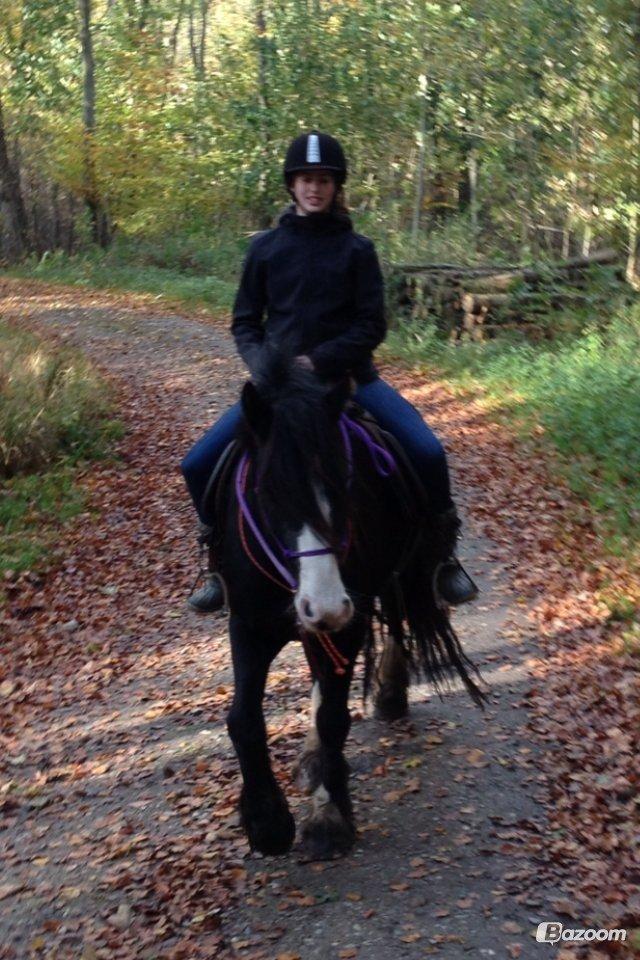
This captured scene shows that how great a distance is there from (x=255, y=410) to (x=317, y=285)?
0.94 meters

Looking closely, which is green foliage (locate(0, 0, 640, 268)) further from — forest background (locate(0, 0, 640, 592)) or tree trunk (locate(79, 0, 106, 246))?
tree trunk (locate(79, 0, 106, 246))

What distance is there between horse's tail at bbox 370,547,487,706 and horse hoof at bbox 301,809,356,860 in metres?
1.10

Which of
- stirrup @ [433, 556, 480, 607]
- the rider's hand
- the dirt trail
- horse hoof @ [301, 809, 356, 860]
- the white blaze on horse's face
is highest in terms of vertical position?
the rider's hand

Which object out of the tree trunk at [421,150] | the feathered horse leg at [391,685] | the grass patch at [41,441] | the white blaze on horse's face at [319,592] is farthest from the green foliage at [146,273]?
the white blaze on horse's face at [319,592]

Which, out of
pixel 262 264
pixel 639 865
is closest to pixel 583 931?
pixel 639 865

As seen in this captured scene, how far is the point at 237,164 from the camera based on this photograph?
90.0ft

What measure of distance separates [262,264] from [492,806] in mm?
2794

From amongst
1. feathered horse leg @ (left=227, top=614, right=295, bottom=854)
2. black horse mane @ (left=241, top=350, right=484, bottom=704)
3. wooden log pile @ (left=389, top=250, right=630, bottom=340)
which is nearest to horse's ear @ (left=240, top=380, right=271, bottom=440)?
black horse mane @ (left=241, top=350, right=484, bottom=704)

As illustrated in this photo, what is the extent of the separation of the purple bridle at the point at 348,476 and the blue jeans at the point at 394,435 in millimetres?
175

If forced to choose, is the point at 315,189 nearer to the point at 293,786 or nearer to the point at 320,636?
the point at 320,636

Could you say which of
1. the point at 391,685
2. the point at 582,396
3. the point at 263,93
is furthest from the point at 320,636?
the point at 263,93

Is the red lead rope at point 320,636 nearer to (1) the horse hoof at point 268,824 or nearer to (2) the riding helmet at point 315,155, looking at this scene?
(1) the horse hoof at point 268,824

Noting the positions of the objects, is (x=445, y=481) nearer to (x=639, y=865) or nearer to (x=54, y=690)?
(x=639, y=865)

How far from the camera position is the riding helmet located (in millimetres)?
4582
